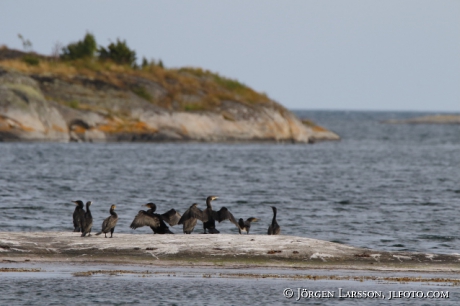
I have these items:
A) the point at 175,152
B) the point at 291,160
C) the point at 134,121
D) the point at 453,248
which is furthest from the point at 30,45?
the point at 453,248

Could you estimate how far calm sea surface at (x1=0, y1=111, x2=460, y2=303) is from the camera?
27.3 metres

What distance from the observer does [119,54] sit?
91.1 meters

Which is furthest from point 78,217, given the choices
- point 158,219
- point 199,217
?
point 199,217

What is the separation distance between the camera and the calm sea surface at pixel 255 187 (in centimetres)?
2731

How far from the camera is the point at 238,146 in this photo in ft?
259

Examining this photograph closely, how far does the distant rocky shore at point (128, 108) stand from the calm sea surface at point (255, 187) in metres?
2.12

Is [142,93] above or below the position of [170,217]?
above

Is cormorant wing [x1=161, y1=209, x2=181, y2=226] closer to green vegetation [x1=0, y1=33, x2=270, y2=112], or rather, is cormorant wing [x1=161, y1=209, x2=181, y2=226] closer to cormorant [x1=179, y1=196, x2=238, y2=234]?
cormorant [x1=179, y1=196, x2=238, y2=234]

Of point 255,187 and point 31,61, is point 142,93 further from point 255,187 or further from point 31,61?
point 255,187

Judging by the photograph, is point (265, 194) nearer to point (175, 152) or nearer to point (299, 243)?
point (299, 243)

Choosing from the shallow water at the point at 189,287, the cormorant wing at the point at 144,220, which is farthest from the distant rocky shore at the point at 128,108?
the shallow water at the point at 189,287

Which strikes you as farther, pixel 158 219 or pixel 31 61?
pixel 31 61

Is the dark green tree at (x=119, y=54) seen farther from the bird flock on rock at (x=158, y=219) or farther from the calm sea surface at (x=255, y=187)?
the bird flock on rock at (x=158, y=219)

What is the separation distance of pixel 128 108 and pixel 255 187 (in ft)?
115
